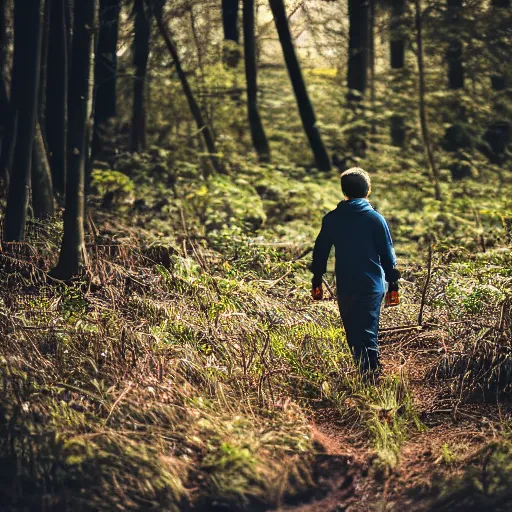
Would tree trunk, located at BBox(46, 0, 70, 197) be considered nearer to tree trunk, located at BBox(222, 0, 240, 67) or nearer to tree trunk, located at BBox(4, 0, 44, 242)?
tree trunk, located at BBox(4, 0, 44, 242)

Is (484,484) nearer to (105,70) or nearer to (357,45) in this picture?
(105,70)

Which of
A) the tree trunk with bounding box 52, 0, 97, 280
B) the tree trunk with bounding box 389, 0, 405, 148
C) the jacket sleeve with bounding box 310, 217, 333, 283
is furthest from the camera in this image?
the tree trunk with bounding box 389, 0, 405, 148

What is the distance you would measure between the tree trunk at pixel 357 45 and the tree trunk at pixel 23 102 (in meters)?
11.1

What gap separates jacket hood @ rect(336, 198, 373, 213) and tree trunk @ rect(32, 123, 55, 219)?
230 inches

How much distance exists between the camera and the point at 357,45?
773 inches

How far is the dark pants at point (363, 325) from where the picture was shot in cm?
641

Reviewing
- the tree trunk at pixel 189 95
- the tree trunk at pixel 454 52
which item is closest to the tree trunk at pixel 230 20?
the tree trunk at pixel 189 95

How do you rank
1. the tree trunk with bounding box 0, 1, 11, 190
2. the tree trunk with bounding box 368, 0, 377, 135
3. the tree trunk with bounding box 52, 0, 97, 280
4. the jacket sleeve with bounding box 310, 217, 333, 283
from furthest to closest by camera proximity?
the tree trunk with bounding box 368, 0, 377, 135
the tree trunk with bounding box 0, 1, 11, 190
the tree trunk with bounding box 52, 0, 97, 280
the jacket sleeve with bounding box 310, 217, 333, 283

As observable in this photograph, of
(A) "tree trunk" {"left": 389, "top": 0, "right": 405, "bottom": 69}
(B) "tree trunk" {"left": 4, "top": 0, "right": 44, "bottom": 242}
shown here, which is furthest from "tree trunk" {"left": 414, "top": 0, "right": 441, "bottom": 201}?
(B) "tree trunk" {"left": 4, "top": 0, "right": 44, "bottom": 242}

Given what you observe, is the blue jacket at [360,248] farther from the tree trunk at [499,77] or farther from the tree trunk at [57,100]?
the tree trunk at [499,77]

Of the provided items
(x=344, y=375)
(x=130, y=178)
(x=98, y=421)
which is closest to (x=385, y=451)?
(x=344, y=375)

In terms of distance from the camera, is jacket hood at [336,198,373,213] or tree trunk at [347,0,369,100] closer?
jacket hood at [336,198,373,213]

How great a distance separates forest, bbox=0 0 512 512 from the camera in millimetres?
5070

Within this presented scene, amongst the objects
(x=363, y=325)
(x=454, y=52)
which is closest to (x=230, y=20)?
(x=454, y=52)
